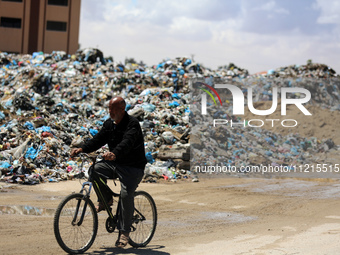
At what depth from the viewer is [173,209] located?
353 inches

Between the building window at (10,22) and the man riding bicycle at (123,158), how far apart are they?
33434 millimetres

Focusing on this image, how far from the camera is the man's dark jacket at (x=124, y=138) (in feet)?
17.3

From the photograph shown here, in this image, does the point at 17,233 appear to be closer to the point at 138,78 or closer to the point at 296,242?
the point at 296,242

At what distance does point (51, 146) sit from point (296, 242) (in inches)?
338

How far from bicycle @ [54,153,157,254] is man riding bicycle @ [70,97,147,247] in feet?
0.28

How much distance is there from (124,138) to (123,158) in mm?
239

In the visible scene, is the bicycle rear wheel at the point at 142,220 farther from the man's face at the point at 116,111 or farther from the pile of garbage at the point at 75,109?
the pile of garbage at the point at 75,109

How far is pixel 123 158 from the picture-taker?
531cm

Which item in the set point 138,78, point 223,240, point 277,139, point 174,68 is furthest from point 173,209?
point 174,68

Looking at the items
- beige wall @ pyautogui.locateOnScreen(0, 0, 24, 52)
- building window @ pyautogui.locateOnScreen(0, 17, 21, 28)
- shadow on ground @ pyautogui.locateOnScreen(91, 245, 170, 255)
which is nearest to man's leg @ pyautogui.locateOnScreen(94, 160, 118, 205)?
shadow on ground @ pyautogui.locateOnScreen(91, 245, 170, 255)

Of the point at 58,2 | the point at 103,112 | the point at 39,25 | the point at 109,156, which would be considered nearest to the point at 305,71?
the point at 103,112
